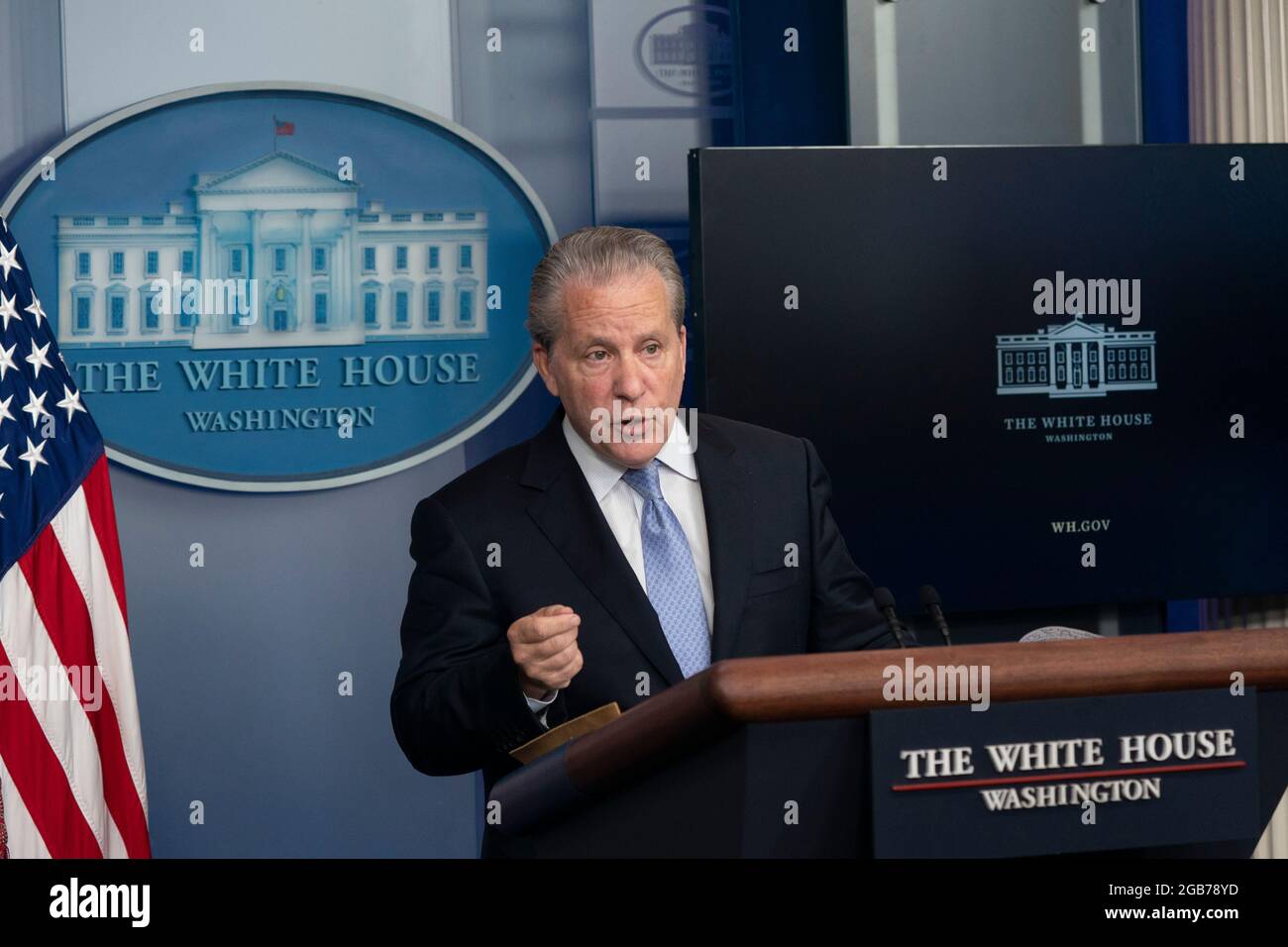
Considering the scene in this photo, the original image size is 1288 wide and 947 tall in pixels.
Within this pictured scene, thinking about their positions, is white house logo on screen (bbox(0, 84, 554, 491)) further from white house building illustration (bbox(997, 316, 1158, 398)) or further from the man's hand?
the man's hand

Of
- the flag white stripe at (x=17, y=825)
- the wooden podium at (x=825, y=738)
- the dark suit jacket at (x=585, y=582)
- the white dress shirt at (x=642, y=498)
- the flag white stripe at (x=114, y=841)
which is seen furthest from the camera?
the flag white stripe at (x=114, y=841)

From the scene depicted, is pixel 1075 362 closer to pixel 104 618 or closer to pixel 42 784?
pixel 104 618

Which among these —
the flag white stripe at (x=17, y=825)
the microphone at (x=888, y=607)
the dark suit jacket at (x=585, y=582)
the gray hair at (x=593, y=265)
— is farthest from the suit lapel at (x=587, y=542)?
the flag white stripe at (x=17, y=825)

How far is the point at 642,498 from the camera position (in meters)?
1.99

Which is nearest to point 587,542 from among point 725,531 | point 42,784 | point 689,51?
point 725,531

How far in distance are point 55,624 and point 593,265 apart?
1195 millimetres

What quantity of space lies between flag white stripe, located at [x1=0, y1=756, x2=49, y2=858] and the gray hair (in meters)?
1.19

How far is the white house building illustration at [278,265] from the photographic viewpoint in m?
2.87

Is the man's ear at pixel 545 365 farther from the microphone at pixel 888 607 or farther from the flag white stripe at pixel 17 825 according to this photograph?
the flag white stripe at pixel 17 825

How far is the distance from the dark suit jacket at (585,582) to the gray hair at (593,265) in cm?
17

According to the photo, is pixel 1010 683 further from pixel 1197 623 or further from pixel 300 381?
pixel 1197 623

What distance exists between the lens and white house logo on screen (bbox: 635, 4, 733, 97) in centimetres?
309

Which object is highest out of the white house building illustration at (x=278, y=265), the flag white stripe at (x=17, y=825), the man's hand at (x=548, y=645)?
the white house building illustration at (x=278, y=265)

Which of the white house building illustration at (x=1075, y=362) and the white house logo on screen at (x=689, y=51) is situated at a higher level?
the white house logo on screen at (x=689, y=51)
